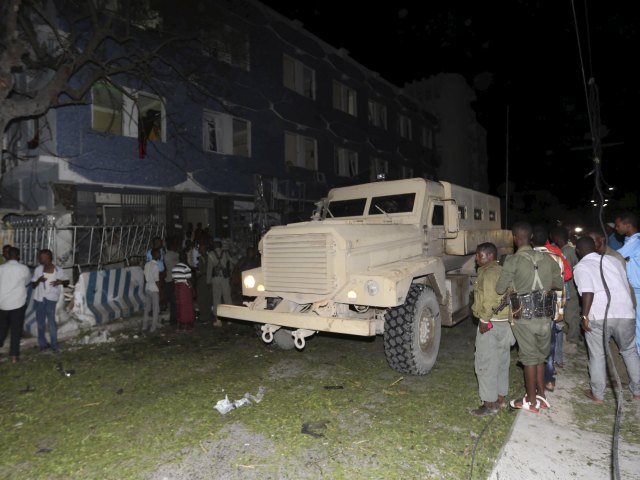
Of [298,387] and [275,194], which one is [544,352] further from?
[275,194]

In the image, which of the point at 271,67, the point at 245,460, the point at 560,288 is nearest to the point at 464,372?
the point at 560,288

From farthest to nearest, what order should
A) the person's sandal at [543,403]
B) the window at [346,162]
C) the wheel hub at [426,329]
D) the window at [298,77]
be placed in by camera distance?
the window at [346,162]
the window at [298,77]
the wheel hub at [426,329]
the person's sandal at [543,403]

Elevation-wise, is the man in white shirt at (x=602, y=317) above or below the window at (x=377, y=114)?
below

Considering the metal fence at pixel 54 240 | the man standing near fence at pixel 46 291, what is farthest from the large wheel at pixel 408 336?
the metal fence at pixel 54 240

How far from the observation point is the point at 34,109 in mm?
8195

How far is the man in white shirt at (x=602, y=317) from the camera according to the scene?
4.21 meters

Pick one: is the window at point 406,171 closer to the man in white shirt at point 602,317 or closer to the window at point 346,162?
the window at point 346,162

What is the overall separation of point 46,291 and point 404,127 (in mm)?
22749

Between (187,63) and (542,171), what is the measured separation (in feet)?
104

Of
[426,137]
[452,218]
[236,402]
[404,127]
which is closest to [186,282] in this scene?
[236,402]

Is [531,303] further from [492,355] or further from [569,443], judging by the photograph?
[569,443]

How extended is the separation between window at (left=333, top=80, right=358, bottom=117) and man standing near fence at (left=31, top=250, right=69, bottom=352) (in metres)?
15.6

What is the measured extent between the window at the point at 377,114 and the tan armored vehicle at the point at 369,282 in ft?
53.9

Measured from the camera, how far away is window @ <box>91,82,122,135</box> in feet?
34.9
